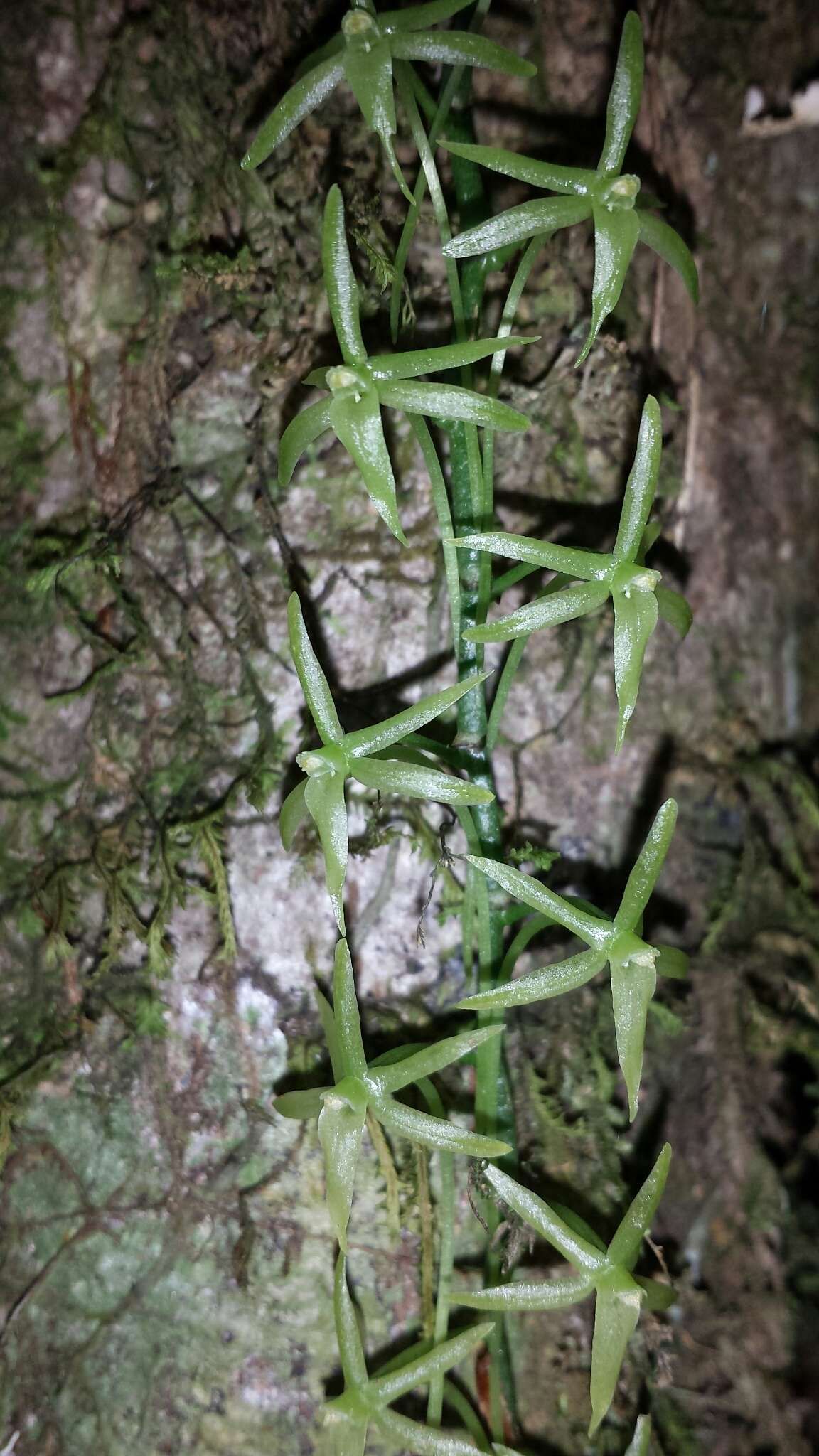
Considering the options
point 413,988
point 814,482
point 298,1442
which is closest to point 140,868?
point 413,988

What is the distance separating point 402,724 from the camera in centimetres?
129

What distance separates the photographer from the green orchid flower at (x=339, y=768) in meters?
1.29

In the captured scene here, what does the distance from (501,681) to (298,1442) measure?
125 cm

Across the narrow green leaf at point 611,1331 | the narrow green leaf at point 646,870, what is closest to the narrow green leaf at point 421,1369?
the narrow green leaf at point 611,1331

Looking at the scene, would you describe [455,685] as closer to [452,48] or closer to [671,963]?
[671,963]

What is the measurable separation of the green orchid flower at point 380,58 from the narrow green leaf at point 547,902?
3.00ft

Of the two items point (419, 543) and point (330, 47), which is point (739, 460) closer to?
point (419, 543)

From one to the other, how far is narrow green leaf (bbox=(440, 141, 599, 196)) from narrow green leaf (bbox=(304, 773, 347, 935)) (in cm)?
85

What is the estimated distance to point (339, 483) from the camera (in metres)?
1.72

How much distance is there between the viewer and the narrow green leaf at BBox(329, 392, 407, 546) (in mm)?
1271

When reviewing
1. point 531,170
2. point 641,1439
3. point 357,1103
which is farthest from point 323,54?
point 641,1439

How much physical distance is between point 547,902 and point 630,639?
14.6 inches

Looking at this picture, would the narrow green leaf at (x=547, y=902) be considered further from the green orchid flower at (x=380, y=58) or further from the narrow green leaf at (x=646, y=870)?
the green orchid flower at (x=380, y=58)

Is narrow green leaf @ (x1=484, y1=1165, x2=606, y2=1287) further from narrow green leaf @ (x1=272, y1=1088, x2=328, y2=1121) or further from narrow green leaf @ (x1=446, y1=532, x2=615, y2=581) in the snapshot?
narrow green leaf @ (x1=446, y1=532, x2=615, y2=581)
